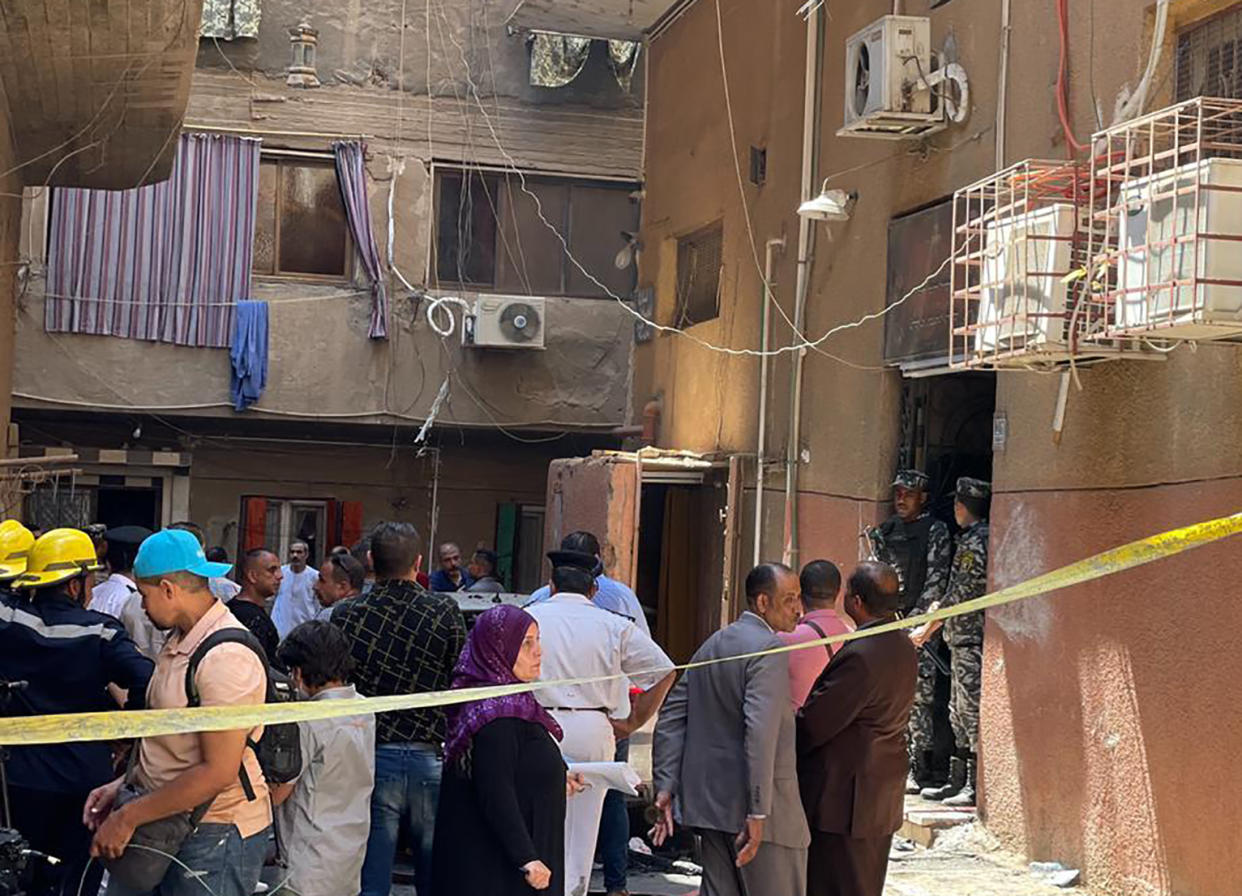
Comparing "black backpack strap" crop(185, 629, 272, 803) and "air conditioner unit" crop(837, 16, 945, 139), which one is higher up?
"air conditioner unit" crop(837, 16, 945, 139)

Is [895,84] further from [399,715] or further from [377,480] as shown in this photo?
[377,480]

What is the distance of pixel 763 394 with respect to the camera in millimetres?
13625

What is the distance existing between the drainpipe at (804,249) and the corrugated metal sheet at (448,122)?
5111mm

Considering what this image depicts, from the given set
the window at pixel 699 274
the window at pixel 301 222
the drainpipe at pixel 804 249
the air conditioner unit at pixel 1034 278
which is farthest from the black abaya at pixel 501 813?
the window at pixel 301 222

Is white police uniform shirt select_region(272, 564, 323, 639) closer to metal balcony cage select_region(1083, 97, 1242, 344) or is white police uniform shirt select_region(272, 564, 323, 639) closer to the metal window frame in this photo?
the metal window frame

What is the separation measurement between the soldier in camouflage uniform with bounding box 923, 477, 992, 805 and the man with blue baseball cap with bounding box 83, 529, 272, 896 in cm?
575

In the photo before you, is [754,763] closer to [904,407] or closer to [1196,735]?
[1196,735]

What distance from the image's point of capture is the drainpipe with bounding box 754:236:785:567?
1361 cm

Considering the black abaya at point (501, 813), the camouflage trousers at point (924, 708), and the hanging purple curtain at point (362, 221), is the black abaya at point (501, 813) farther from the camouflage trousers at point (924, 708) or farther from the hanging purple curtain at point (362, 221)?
the hanging purple curtain at point (362, 221)

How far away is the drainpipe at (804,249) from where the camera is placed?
1293 cm

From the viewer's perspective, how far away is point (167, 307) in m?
17.2

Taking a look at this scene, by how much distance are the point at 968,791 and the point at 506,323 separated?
8.58 metres

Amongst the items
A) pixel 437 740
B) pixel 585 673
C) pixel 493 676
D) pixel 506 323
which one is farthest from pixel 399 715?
pixel 506 323

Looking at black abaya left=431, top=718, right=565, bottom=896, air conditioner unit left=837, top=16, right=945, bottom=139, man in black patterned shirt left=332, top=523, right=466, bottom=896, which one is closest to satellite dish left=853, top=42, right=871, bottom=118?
air conditioner unit left=837, top=16, right=945, bottom=139
